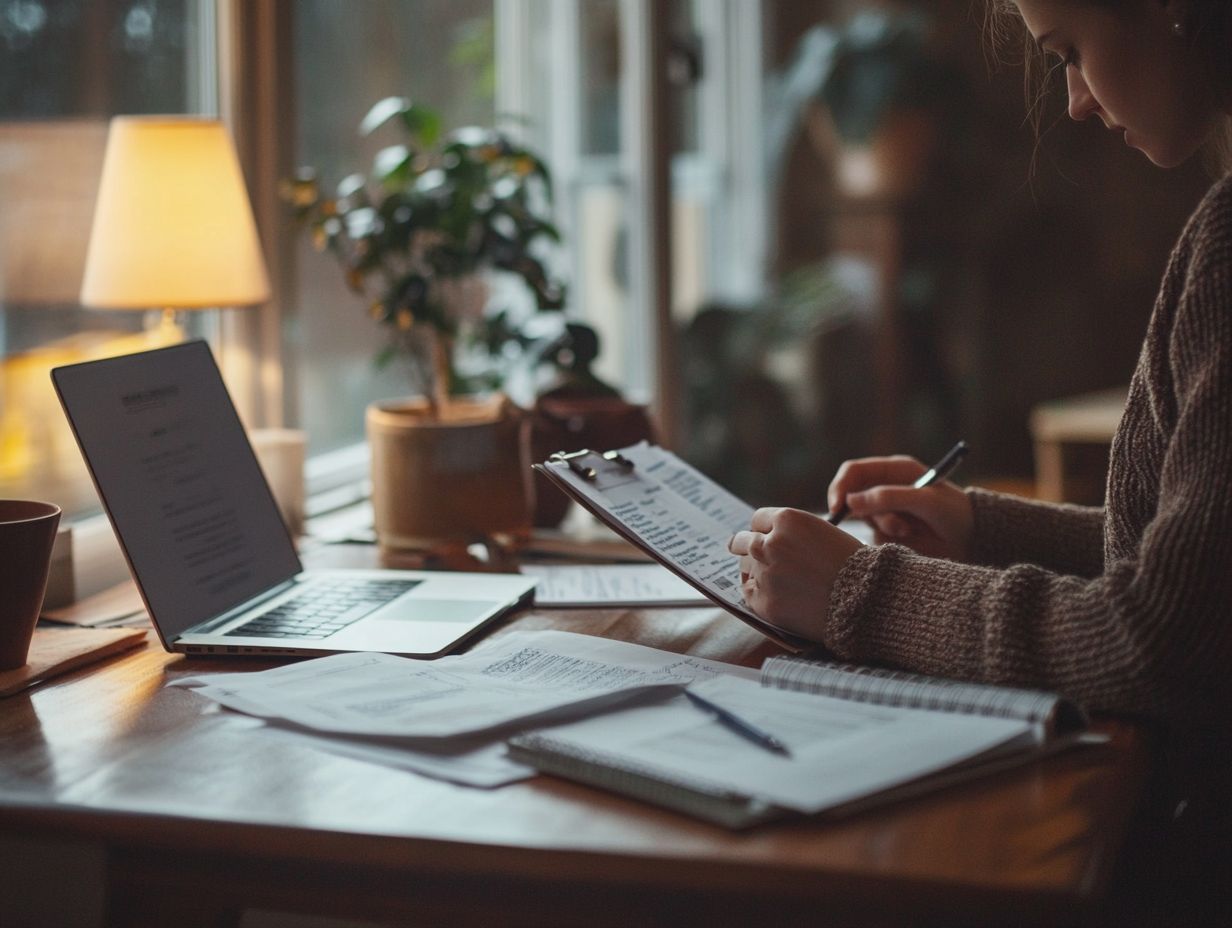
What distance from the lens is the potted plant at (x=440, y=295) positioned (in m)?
1.46

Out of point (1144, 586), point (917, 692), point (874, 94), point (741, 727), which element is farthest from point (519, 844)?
point (874, 94)

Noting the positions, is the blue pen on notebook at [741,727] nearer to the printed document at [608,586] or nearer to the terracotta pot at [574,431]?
the printed document at [608,586]

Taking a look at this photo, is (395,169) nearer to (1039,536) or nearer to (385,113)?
(385,113)

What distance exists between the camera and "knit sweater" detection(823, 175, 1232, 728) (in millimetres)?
834

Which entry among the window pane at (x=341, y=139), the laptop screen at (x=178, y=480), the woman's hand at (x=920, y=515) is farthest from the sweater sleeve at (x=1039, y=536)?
the window pane at (x=341, y=139)

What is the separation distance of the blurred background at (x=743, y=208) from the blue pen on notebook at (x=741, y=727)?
3.17ft

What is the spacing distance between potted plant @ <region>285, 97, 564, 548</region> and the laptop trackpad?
9.9 inches

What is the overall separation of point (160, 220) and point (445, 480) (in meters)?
0.40

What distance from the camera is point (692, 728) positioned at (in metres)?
0.82

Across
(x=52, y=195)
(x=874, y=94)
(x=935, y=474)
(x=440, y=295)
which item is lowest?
(x=935, y=474)

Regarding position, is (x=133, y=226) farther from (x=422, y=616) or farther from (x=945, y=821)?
(x=945, y=821)

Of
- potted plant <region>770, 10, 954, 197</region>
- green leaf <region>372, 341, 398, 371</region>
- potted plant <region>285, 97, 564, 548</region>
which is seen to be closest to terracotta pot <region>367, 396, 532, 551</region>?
potted plant <region>285, 97, 564, 548</region>

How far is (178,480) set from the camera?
115 cm

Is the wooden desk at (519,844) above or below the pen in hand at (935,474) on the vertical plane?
below
